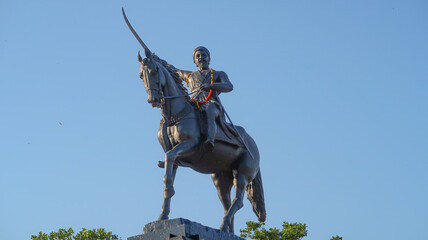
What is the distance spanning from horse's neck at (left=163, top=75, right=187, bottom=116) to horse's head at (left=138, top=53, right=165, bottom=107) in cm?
23

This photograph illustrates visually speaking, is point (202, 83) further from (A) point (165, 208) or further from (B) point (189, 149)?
(A) point (165, 208)

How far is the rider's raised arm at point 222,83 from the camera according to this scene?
50.7ft

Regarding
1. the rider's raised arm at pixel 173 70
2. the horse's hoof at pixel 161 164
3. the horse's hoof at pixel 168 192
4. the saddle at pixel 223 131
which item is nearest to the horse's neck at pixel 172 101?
the saddle at pixel 223 131

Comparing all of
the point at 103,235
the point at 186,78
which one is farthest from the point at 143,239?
the point at 103,235

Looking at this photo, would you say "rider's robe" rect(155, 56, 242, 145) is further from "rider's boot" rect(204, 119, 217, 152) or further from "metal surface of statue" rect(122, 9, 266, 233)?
"rider's boot" rect(204, 119, 217, 152)

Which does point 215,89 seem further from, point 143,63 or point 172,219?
point 172,219

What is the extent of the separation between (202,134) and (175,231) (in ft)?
8.06

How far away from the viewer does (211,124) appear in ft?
48.0

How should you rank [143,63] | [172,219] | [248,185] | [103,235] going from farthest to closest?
[103,235], [248,185], [143,63], [172,219]

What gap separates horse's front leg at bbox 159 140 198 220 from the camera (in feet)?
45.4

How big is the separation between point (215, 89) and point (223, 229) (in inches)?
115

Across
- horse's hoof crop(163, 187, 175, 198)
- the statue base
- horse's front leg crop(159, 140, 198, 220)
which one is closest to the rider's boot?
horse's front leg crop(159, 140, 198, 220)

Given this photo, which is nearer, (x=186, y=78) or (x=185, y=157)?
(x=185, y=157)

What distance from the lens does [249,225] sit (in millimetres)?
23250
